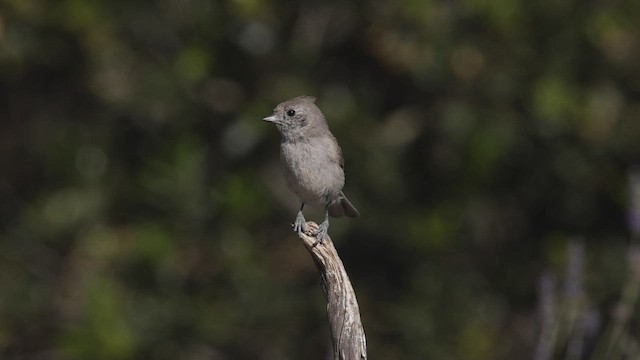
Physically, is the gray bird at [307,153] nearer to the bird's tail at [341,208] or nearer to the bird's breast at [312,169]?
the bird's breast at [312,169]

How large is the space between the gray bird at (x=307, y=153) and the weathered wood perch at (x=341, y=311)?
826 millimetres

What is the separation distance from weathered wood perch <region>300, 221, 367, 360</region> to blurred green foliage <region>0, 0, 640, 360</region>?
6.65 feet

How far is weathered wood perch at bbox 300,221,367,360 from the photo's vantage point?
3.21m

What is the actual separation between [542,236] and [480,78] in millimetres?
1040

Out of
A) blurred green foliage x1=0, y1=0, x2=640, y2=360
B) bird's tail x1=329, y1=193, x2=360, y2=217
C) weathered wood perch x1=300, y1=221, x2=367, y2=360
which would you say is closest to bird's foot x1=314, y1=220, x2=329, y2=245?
weathered wood perch x1=300, y1=221, x2=367, y2=360

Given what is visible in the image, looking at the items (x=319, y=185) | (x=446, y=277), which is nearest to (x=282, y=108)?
(x=319, y=185)

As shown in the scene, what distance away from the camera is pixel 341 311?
10.7 ft

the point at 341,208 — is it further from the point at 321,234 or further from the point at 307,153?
the point at 321,234

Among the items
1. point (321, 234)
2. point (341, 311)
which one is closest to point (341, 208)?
point (321, 234)

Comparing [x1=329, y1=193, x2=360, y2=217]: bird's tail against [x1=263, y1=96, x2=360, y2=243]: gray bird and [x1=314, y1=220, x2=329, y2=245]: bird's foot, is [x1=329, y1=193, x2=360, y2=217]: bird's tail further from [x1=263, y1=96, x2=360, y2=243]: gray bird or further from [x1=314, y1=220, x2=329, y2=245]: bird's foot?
[x1=314, y1=220, x2=329, y2=245]: bird's foot

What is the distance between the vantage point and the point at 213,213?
5.50 m

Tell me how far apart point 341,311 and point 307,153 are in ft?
3.88

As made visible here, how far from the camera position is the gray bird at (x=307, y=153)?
4285 mm

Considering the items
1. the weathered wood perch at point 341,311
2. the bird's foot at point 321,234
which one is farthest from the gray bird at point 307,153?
the weathered wood perch at point 341,311
